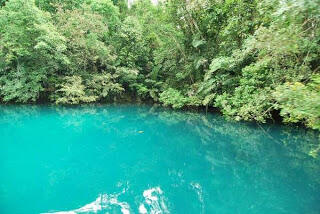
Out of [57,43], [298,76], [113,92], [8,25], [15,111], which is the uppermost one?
[8,25]

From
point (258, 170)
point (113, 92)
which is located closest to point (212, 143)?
point (258, 170)

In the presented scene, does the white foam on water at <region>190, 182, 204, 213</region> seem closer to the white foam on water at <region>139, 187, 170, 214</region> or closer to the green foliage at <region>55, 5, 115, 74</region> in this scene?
the white foam on water at <region>139, 187, 170, 214</region>

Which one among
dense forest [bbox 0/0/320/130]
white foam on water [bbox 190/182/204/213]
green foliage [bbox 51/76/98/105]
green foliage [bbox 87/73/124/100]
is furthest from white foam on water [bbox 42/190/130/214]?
green foliage [bbox 87/73/124/100]

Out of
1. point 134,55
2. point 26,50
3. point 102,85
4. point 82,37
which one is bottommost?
point 102,85

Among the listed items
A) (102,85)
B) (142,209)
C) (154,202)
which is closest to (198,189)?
(154,202)

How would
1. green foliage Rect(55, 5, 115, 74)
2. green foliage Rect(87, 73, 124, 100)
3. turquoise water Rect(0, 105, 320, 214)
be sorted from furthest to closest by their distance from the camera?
1. green foliage Rect(87, 73, 124, 100)
2. green foliage Rect(55, 5, 115, 74)
3. turquoise water Rect(0, 105, 320, 214)

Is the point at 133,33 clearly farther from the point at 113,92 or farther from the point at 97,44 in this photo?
the point at 113,92

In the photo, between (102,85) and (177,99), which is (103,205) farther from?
(102,85)
